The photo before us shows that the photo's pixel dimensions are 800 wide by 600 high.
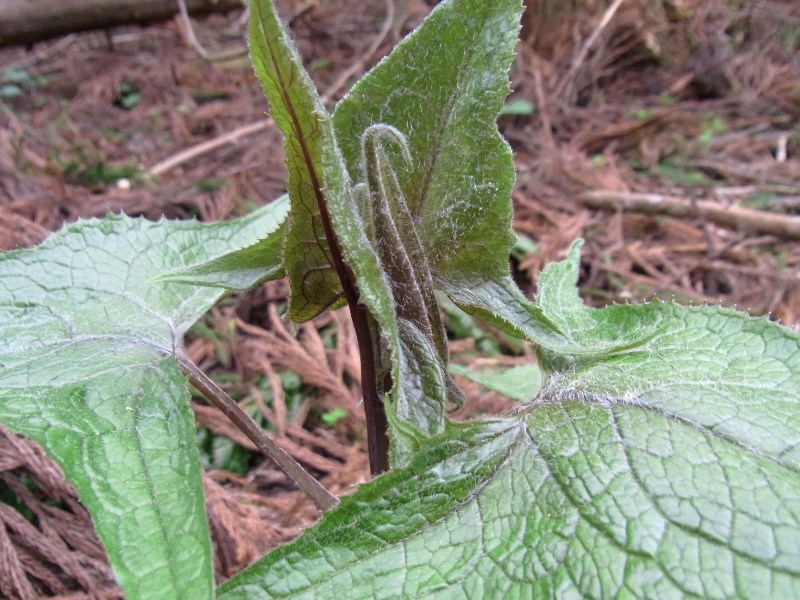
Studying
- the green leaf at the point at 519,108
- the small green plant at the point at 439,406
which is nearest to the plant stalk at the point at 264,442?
the small green plant at the point at 439,406

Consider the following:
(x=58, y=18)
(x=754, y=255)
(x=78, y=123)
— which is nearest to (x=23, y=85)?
(x=58, y=18)

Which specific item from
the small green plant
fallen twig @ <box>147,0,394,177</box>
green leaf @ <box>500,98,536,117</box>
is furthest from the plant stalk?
green leaf @ <box>500,98,536,117</box>

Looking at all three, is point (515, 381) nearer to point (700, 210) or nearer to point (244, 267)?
point (244, 267)

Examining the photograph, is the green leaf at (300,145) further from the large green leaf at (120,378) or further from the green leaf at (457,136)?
the large green leaf at (120,378)

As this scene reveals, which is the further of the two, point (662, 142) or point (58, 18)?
point (58, 18)

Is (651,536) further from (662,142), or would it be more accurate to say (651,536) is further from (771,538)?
(662,142)

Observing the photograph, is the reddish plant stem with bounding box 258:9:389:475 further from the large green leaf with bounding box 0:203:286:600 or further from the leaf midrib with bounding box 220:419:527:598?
the large green leaf with bounding box 0:203:286:600

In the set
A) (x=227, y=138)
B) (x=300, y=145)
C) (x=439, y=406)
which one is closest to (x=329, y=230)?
(x=300, y=145)
